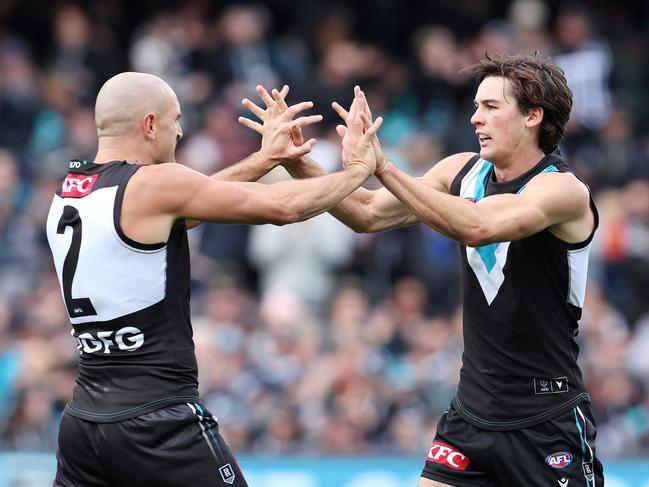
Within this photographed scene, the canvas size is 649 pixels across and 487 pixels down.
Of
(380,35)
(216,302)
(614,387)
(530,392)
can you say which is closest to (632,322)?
(614,387)

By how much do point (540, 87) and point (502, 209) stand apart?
0.80m

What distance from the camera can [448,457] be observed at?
7363 millimetres

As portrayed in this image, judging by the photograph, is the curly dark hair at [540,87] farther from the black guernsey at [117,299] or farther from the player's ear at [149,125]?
the black guernsey at [117,299]

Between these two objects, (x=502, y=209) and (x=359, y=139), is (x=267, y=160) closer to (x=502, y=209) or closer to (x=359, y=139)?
(x=359, y=139)

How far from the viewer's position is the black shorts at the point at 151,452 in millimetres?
6809

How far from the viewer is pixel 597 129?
609 inches

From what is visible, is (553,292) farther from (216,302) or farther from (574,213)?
(216,302)

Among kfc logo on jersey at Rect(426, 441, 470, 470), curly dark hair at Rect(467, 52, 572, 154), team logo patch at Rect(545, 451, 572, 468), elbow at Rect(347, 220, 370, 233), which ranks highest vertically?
curly dark hair at Rect(467, 52, 572, 154)

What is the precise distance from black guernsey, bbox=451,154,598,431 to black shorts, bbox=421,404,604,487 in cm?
7

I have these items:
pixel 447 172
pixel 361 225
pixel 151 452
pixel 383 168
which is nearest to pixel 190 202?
pixel 383 168

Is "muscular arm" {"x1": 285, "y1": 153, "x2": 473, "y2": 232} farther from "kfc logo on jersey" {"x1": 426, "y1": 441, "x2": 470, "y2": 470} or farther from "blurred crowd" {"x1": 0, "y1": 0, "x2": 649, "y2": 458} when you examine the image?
"blurred crowd" {"x1": 0, "y1": 0, "x2": 649, "y2": 458}

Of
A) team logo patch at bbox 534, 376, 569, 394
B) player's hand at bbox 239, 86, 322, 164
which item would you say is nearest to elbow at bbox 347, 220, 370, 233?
player's hand at bbox 239, 86, 322, 164

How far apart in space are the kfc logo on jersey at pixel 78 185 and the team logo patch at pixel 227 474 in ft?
5.16

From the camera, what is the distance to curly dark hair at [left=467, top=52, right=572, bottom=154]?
24.2ft
